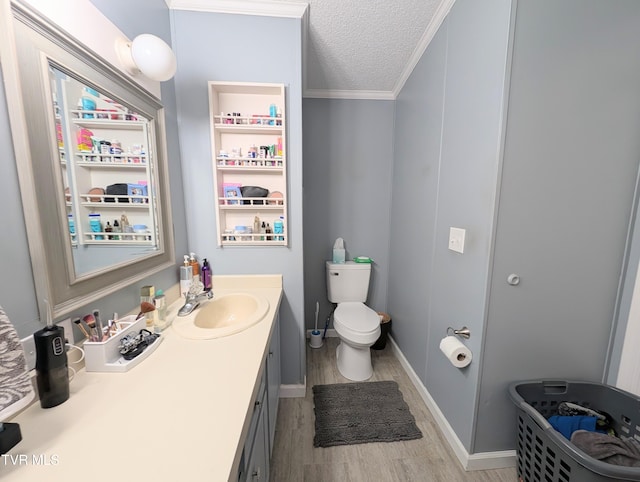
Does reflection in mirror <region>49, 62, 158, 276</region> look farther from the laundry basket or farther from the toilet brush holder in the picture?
the laundry basket

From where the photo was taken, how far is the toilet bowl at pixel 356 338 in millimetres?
1688

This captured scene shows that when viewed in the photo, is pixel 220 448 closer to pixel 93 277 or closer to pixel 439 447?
pixel 93 277

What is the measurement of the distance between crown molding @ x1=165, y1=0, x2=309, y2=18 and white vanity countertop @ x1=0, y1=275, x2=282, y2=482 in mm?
1701

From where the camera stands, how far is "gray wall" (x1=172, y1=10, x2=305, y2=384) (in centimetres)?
131

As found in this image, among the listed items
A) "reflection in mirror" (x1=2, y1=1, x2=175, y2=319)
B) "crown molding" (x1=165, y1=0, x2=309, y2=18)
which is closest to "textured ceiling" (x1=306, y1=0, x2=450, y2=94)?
"crown molding" (x1=165, y1=0, x2=309, y2=18)

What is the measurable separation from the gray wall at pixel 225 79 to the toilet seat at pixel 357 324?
0.66 metres

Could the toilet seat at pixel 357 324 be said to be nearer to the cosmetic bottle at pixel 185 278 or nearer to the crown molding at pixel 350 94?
the cosmetic bottle at pixel 185 278

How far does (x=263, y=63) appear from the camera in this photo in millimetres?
1348

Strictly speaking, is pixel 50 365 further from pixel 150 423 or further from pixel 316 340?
pixel 316 340

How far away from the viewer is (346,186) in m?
2.28

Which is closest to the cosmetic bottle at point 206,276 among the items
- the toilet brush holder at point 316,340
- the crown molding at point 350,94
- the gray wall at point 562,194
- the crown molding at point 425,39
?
the toilet brush holder at point 316,340

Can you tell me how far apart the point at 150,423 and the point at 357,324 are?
54.7 inches

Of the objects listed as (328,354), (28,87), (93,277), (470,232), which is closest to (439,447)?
(328,354)

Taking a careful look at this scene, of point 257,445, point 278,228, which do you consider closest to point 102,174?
point 278,228
